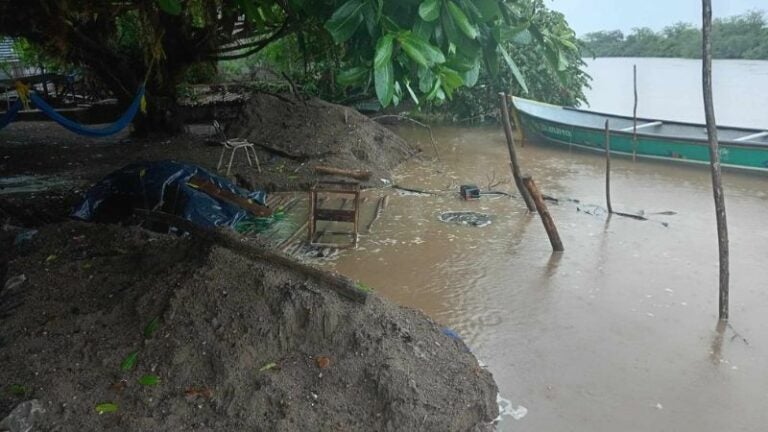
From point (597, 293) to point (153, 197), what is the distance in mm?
3634

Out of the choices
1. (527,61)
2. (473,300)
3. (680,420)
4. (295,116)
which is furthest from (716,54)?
(680,420)

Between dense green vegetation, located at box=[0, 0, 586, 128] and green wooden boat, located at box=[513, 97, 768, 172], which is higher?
dense green vegetation, located at box=[0, 0, 586, 128]

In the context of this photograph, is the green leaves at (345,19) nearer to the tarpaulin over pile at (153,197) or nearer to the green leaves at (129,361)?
the green leaves at (129,361)

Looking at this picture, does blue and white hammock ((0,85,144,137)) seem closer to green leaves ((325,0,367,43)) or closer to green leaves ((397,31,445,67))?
green leaves ((325,0,367,43))

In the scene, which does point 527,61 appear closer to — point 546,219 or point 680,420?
point 546,219

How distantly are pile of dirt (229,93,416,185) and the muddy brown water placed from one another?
91 centimetres

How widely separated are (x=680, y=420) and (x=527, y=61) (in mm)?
9562

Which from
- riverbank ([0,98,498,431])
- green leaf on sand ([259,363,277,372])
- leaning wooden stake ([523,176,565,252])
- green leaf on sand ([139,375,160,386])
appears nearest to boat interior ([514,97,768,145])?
leaning wooden stake ([523,176,565,252])

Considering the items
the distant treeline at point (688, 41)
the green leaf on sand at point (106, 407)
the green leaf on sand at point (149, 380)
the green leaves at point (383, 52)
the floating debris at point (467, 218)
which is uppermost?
the distant treeline at point (688, 41)

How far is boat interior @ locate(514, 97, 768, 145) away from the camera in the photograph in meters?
8.92

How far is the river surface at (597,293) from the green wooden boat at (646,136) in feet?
1.27

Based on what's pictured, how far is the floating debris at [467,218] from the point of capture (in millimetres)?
5973

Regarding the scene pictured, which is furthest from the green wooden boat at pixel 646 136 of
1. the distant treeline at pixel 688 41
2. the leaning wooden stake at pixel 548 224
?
the leaning wooden stake at pixel 548 224

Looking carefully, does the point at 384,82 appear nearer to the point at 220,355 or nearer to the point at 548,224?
the point at 220,355
